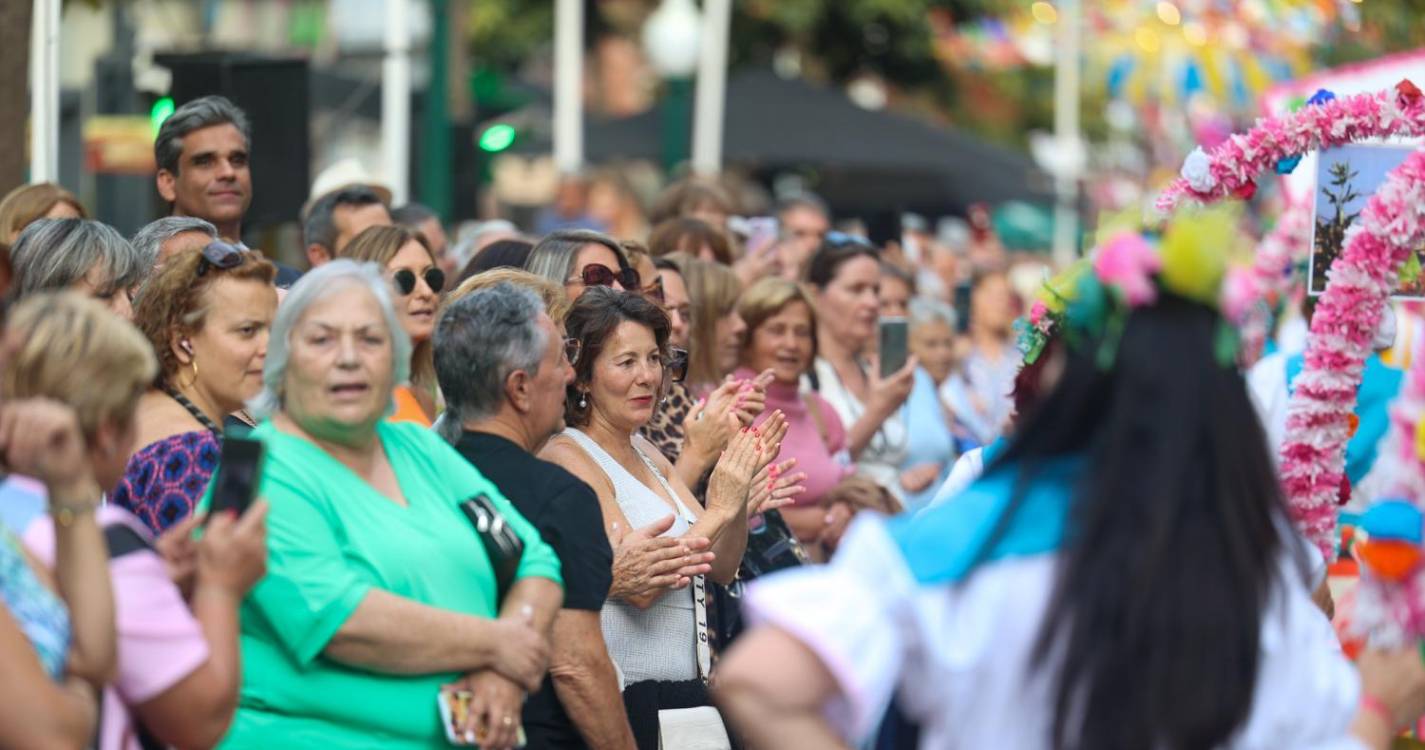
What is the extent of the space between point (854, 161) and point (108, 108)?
379 inches

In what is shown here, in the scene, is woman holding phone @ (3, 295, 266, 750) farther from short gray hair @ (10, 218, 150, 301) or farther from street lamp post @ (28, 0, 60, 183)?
street lamp post @ (28, 0, 60, 183)

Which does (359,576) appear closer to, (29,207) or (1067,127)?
(29,207)

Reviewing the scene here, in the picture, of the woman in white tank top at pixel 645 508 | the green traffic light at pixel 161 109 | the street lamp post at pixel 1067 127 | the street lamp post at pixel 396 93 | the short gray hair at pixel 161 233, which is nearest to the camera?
the woman in white tank top at pixel 645 508

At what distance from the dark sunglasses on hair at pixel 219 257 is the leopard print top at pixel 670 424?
1.67 meters

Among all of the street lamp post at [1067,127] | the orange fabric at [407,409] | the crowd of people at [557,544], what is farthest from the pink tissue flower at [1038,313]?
the street lamp post at [1067,127]

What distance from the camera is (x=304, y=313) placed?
14.6 feet

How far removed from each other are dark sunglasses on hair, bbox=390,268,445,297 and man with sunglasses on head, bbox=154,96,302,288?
68 centimetres

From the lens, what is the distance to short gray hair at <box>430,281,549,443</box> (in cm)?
505

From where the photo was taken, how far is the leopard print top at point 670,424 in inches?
266

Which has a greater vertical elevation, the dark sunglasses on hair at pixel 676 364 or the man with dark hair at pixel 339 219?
the man with dark hair at pixel 339 219

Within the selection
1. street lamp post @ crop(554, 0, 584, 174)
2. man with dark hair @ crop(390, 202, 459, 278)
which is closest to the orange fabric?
man with dark hair @ crop(390, 202, 459, 278)

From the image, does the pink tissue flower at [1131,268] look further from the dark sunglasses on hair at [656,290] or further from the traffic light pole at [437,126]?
the traffic light pole at [437,126]

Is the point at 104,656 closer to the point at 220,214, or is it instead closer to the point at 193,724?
the point at 193,724

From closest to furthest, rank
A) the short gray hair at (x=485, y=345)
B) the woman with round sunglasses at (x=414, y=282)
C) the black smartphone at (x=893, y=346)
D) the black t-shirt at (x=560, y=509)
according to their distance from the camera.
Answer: the black t-shirt at (x=560, y=509), the short gray hair at (x=485, y=345), the woman with round sunglasses at (x=414, y=282), the black smartphone at (x=893, y=346)
